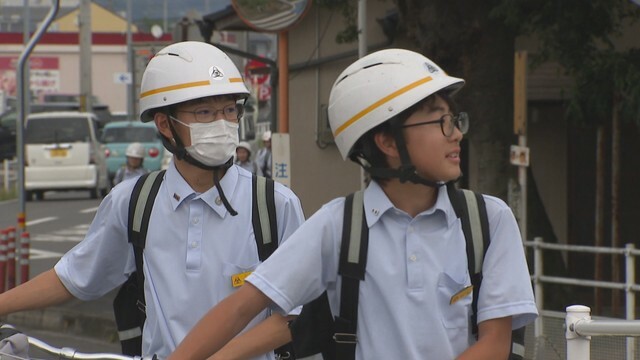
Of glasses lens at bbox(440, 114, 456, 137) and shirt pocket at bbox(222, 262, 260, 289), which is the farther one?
shirt pocket at bbox(222, 262, 260, 289)

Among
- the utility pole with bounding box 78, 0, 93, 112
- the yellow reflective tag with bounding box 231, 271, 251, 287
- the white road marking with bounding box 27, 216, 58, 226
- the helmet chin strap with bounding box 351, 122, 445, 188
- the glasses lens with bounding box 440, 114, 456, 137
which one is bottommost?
the white road marking with bounding box 27, 216, 58, 226

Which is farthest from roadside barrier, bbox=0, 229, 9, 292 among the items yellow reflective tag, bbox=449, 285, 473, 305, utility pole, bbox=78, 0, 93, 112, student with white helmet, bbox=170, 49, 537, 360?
utility pole, bbox=78, 0, 93, 112

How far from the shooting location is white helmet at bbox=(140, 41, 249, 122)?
431 centimetres

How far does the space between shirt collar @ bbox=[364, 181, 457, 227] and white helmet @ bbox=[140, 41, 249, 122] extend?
113 cm

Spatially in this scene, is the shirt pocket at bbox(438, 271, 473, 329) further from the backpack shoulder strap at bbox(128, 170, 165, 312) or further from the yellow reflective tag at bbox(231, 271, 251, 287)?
the backpack shoulder strap at bbox(128, 170, 165, 312)

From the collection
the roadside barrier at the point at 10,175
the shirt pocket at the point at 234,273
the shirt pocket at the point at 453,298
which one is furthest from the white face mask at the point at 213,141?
the roadside barrier at the point at 10,175

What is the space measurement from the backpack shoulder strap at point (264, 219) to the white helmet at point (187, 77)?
340 millimetres

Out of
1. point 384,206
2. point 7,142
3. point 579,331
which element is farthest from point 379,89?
point 7,142

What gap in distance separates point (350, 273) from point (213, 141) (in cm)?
121

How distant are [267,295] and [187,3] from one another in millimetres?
114544

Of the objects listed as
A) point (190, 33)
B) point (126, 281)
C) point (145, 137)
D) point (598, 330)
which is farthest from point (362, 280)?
point (145, 137)

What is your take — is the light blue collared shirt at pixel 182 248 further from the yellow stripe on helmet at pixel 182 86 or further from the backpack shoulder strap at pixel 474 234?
the backpack shoulder strap at pixel 474 234

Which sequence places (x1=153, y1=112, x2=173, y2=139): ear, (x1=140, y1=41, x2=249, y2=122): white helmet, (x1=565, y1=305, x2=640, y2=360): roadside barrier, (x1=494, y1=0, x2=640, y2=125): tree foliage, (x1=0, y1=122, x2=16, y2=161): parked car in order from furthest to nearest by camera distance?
1. (x1=0, y1=122, x2=16, y2=161): parked car
2. (x1=494, y1=0, x2=640, y2=125): tree foliage
3. (x1=153, y1=112, x2=173, y2=139): ear
4. (x1=140, y1=41, x2=249, y2=122): white helmet
5. (x1=565, y1=305, x2=640, y2=360): roadside barrier

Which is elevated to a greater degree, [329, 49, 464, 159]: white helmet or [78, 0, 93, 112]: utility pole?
[78, 0, 93, 112]: utility pole
